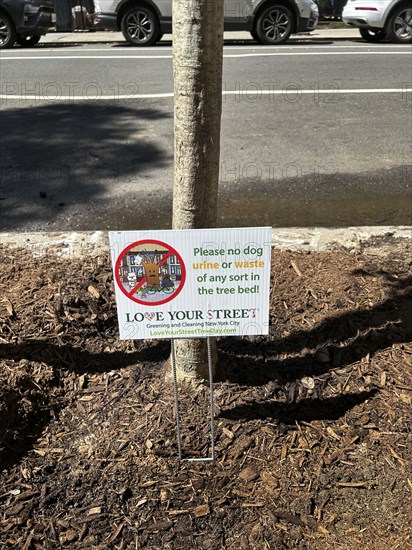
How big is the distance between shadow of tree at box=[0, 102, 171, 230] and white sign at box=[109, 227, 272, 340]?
10.0ft

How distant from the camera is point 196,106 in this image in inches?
92.6

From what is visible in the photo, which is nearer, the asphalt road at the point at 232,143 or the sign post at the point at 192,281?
the sign post at the point at 192,281

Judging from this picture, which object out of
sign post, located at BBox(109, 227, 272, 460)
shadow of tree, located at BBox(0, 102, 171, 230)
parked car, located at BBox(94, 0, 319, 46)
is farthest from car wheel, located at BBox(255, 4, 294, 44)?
sign post, located at BBox(109, 227, 272, 460)

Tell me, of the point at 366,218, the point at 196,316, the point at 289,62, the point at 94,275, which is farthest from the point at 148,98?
the point at 196,316

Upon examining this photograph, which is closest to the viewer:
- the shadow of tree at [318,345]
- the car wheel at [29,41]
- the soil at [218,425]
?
the soil at [218,425]

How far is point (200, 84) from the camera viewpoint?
231 centimetres

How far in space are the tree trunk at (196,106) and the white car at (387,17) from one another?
13.0 m

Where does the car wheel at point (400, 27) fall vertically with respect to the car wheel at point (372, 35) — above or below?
above

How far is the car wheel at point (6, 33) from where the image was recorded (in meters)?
13.5

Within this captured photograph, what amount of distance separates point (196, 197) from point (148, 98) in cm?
701

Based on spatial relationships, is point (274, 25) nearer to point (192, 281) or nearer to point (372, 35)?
point (372, 35)

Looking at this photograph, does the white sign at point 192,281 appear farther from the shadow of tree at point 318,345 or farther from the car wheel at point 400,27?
the car wheel at point 400,27

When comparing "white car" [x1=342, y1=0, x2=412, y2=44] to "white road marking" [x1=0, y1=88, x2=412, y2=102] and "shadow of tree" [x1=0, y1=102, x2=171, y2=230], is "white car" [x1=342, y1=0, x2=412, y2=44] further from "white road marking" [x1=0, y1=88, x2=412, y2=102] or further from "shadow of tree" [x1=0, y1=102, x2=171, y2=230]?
"shadow of tree" [x1=0, y1=102, x2=171, y2=230]

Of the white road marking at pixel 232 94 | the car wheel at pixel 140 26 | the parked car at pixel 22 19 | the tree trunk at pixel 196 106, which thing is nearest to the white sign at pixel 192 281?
the tree trunk at pixel 196 106
